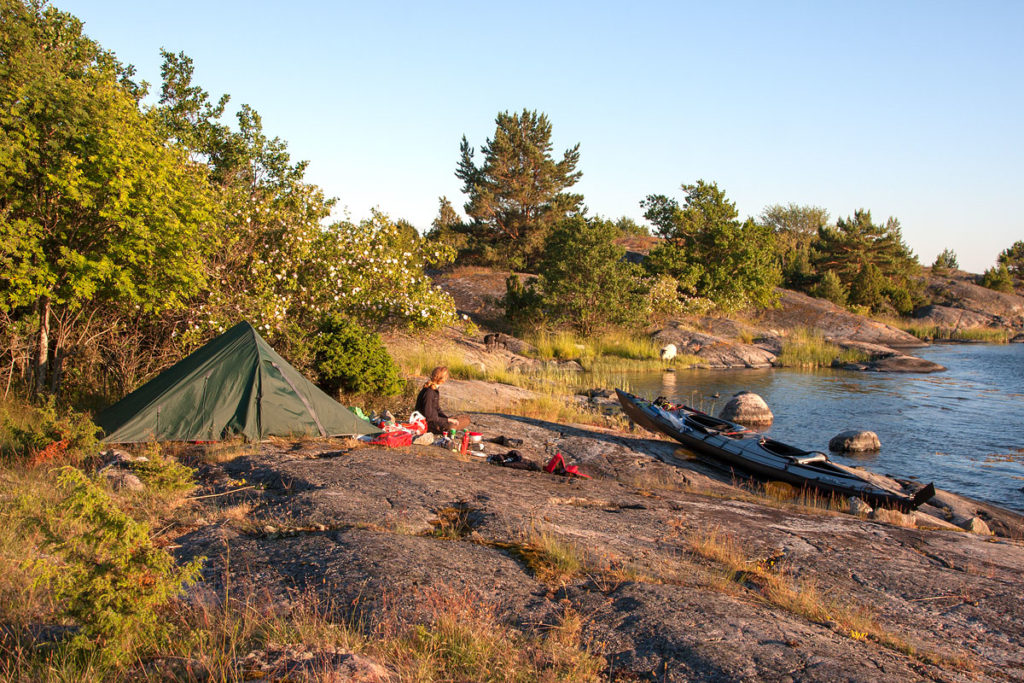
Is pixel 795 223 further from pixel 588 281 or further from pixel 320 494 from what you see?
pixel 320 494

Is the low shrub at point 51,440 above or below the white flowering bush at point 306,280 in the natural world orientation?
below

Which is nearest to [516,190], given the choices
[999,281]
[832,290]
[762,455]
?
[832,290]

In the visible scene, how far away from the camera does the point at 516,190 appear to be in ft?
130

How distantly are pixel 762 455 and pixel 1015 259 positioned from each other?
70683mm

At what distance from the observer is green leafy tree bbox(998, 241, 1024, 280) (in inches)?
2581

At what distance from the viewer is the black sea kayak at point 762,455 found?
11328mm

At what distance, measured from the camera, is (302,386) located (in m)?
10.6

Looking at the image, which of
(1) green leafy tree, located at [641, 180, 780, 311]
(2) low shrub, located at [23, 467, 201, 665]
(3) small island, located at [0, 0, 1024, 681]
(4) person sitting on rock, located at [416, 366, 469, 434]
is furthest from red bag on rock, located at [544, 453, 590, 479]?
(1) green leafy tree, located at [641, 180, 780, 311]

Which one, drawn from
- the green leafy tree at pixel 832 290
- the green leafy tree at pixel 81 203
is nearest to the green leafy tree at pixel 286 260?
the green leafy tree at pixel 81 203

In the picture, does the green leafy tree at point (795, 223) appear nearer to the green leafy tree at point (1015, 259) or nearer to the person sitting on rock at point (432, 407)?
the green leafy tree at point (1015, 259)

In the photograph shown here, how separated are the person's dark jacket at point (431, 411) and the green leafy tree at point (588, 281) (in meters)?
19.6

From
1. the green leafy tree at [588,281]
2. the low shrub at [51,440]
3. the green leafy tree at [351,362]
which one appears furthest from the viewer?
the green leafy tree at [588,281]

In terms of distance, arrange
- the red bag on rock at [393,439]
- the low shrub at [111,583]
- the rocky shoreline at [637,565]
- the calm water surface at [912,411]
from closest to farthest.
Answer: the low shrub at [111,583], the rocky shoreline at [637,565], the red bag on rock at [393,439], the calm water surface at [912,411]

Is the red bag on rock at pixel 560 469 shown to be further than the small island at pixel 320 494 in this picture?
Yes
